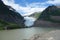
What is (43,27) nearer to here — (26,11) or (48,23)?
(48,23)

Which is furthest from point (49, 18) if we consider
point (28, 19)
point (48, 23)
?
point (28, 19)

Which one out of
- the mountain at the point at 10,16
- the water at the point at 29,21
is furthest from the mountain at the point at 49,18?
the mountain at the point at 10,16

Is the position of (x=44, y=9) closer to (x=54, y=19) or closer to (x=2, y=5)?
(x=54, y=19)

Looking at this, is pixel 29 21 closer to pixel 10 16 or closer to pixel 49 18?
pixel 49 18

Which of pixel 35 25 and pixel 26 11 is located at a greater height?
pixel 26 11

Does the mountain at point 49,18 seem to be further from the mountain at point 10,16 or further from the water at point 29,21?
the mountain at point 10,16

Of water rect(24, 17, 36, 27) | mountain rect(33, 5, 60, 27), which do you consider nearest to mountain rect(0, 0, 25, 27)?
water rect(24, 17, 36, 27)

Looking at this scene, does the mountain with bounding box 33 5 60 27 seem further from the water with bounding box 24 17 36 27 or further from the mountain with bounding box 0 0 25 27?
the mountain with bounding box 0 0 25 27

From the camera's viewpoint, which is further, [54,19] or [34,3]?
[34,3]
